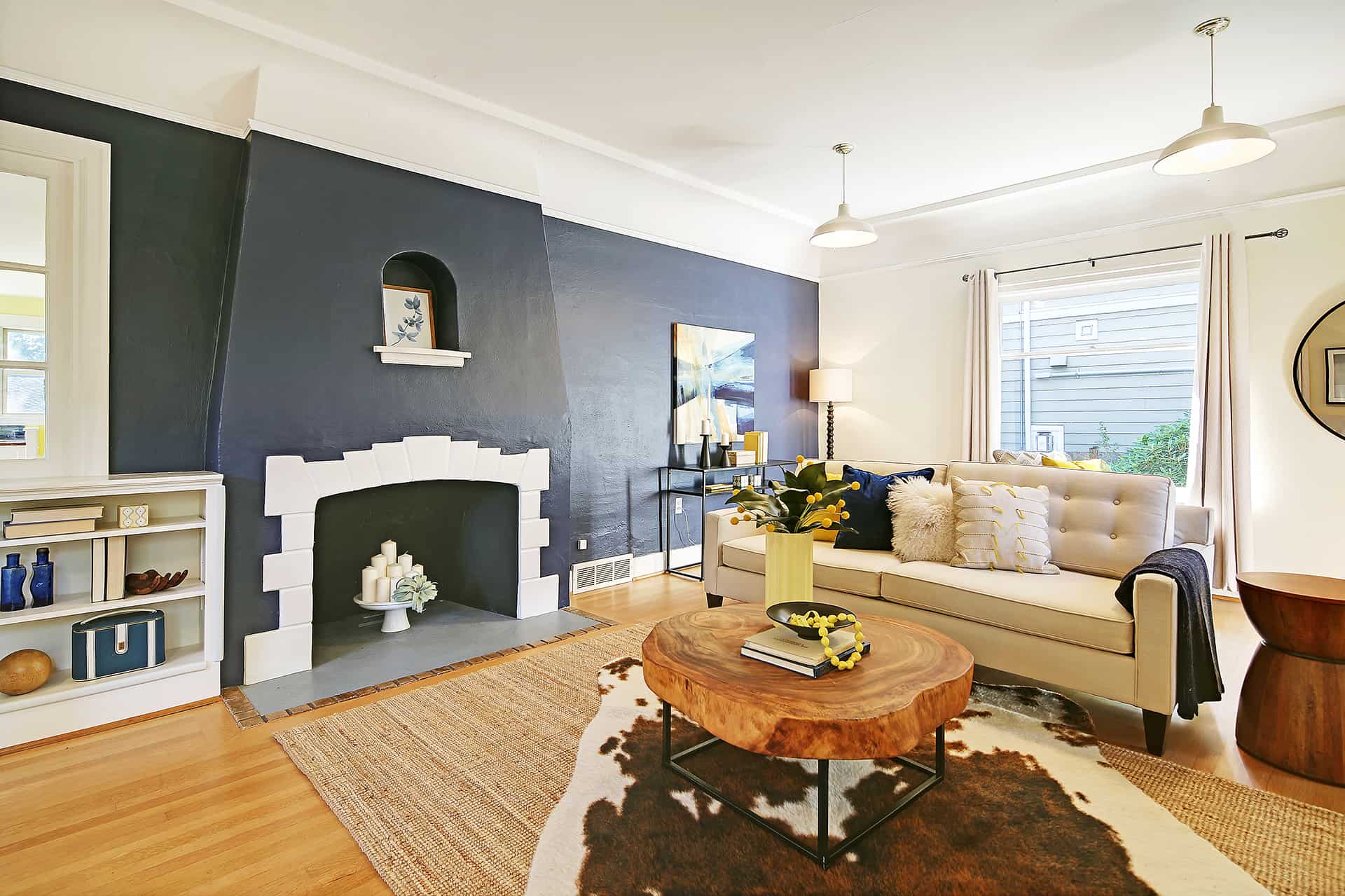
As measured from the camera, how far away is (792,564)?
2.29m

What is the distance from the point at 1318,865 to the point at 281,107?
171 inches

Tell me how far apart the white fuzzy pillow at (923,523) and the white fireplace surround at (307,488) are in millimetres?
2014

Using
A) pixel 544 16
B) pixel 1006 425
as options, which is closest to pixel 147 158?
pixel 544 16

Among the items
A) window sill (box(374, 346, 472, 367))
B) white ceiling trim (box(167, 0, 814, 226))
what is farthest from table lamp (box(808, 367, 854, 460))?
window sill (box(374, 346, 472, 367))

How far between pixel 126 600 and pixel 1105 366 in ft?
19.0

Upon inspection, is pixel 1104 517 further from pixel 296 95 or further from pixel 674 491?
pixel 296 95

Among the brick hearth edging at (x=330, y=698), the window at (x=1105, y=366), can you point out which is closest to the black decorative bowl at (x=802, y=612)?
the brick hearth edging at (x=330, y=698)

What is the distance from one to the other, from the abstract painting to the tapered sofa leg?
3.30 m

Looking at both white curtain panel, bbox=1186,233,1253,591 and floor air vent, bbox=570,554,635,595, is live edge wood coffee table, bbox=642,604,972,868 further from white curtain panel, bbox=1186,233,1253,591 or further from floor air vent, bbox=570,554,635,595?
white curtain panel, bbox=1186,233,1253,591

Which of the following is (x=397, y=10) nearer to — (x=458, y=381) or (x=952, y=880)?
(x=458, y=381)

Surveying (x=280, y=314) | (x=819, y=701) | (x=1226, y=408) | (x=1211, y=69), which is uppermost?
(x=1211, y=69)

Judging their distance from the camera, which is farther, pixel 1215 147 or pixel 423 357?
pixel 423 357

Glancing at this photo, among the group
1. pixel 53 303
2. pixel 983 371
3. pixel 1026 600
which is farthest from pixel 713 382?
pixel 53 303

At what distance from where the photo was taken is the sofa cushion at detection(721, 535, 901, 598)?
3133 millimetres
